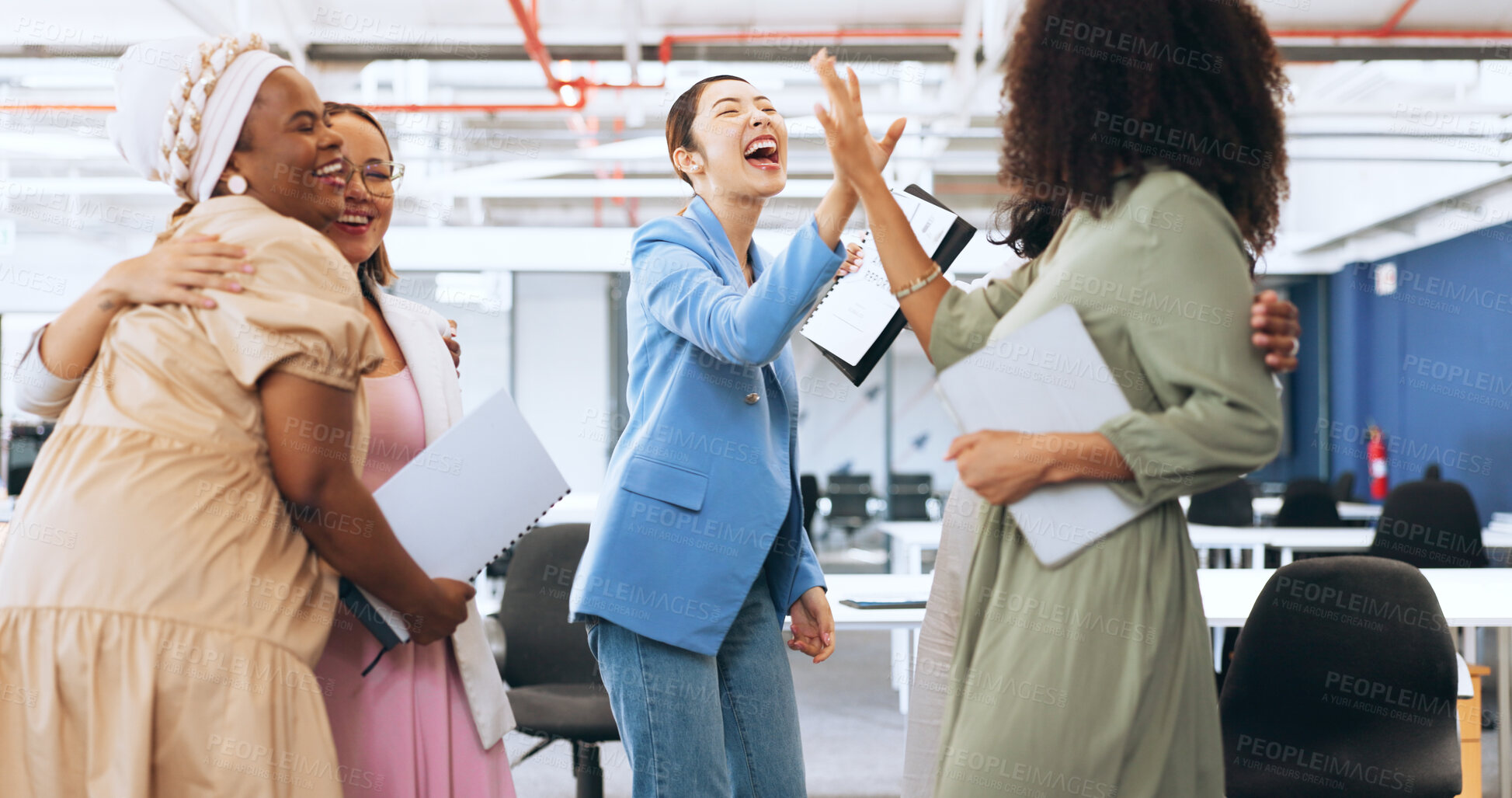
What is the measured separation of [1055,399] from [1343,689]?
149 cm

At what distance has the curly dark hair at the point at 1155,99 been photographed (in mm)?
1133

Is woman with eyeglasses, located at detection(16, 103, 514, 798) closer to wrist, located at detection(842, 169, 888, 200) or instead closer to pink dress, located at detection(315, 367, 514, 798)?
pink dress, located at detection(315, 367, 514, 798)

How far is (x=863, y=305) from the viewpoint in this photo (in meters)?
1.69

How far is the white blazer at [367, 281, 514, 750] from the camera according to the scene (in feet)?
4.53


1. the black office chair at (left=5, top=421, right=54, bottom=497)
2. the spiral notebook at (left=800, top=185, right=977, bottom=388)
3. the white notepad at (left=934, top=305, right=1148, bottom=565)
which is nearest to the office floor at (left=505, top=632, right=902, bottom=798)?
the spiral notebook at (left=800, top=185, right=977, bottom=388)

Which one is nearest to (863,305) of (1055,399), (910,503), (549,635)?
(1055,399)

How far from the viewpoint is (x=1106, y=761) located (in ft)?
3.56

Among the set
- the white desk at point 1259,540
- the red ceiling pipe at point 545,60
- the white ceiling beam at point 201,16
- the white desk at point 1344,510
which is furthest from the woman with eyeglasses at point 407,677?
the white desk at point 1344,510

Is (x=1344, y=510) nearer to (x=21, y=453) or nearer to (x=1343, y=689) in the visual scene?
(x=1343, y=689)

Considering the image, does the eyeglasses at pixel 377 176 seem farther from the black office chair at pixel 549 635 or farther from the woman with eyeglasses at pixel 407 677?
the black office chair at pixel 549 635

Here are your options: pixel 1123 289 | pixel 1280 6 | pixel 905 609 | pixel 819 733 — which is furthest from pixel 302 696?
pixel 1280 6

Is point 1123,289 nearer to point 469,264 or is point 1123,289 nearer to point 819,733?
point 819,733

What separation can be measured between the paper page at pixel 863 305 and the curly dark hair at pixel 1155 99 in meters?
0.41

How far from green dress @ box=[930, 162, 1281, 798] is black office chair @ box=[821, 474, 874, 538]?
8.72m
